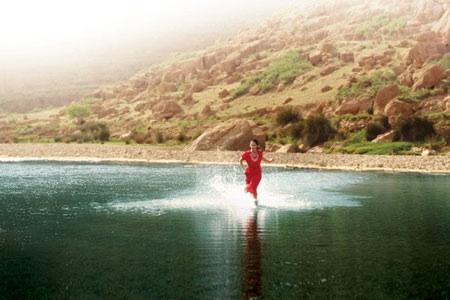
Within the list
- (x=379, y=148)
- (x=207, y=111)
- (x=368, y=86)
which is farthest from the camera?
(x=207, y=111)

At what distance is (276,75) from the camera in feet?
316

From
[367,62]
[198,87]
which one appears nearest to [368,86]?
[367,62]

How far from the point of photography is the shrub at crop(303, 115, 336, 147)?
60.8m

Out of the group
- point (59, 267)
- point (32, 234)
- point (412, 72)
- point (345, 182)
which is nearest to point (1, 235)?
point (32, 234)

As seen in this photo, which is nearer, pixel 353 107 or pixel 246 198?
pixel 246 198

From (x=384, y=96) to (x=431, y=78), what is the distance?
6.78 meters

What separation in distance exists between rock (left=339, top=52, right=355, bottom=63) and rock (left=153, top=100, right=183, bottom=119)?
24762 mm

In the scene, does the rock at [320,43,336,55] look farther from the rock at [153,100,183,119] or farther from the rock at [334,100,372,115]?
the rock at [334,100,372,115]

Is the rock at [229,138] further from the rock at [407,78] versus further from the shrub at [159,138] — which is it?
the rock at [407,78]

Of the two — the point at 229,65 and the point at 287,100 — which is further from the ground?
the point at 229,65

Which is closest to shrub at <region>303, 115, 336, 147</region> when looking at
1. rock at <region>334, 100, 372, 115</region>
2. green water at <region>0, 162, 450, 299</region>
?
rock at <region>334, 100, 372, 115</region>

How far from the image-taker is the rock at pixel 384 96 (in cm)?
6494

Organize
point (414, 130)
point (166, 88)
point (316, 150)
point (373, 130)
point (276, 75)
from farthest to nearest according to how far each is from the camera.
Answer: point (166, 88)
point (276, 75)
point (316, 150)
point (373, 130)
point (414, 130)

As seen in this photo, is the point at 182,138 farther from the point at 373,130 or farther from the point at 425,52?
the point at 425,52
